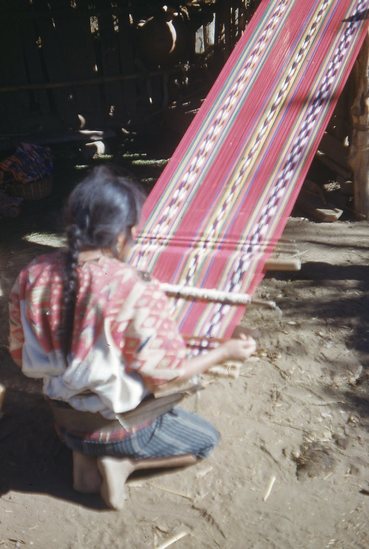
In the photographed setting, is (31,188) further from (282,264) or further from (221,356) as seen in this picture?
(221,356)

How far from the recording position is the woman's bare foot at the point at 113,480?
1.89m

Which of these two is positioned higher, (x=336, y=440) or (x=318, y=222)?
(x=336, y=440)

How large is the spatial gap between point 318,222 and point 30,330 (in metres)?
2.96

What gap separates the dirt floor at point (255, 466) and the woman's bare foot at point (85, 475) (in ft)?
0.11

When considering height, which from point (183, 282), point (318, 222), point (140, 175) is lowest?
point (140, 175)

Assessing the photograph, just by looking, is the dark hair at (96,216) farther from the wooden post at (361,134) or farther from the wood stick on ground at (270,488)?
the wooden post at (361,134)

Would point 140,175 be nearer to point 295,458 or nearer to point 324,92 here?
point 324,92

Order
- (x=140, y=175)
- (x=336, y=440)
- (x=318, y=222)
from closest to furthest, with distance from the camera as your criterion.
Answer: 1. (x=336, y=440)
2. (x=318, y=222)
3. (x=140, y=175)

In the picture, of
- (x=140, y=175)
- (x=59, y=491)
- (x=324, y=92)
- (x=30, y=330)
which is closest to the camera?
(x=30, y=330)

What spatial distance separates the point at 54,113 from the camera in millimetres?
6516

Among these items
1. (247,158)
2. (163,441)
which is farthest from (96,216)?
(247,158)

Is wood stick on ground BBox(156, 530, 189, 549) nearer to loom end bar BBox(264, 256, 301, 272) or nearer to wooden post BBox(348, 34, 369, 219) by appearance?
loom end bar BBox(264, 256, 301, 272)

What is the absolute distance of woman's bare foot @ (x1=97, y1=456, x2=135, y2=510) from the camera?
1.89 metres

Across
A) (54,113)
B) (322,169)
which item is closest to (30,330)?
(322,169)
